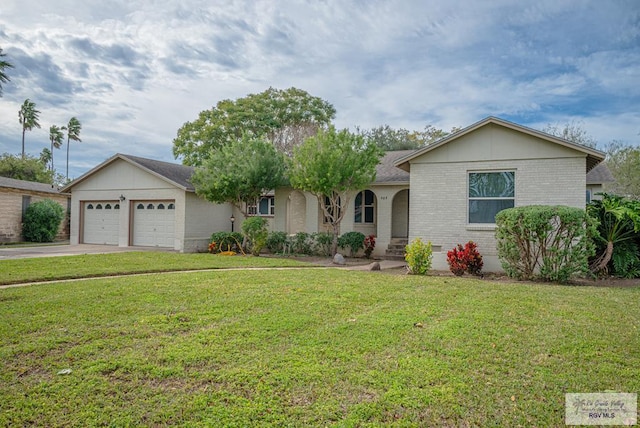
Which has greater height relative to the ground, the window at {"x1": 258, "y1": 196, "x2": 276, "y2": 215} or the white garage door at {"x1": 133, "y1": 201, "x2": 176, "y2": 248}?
the window at {"x1": 258, "y1": 196, "x2": 276, "y2": 215}

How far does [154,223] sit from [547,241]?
1686 cm

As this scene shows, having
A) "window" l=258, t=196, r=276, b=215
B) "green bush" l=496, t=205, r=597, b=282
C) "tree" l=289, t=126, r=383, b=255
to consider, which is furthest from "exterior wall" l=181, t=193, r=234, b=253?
"green bush" l=496, t=205, r=597, b=282

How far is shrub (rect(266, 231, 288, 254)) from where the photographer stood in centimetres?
1777

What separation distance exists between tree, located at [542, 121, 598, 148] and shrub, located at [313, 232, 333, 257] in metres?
26.6

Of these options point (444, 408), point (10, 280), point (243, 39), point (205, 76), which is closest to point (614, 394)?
point (444, 408)

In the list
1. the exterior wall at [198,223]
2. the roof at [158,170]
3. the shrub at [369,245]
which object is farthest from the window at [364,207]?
the roof at [158,170]

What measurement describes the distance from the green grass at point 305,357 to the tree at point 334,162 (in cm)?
753

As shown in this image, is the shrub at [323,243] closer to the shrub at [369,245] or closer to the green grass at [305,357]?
the shrub at [369,245]

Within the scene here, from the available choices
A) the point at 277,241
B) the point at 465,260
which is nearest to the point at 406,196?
the point at 277,241

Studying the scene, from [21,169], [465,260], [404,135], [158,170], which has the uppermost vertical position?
[404,135]

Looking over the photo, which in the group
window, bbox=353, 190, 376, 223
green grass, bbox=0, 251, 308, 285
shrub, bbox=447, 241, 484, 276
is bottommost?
green grass, bbox=0, 251, 308, 285

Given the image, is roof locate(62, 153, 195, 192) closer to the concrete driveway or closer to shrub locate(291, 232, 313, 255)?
the concrete driveway

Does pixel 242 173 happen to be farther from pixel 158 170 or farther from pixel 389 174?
pixel 389 174

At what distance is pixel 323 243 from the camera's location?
16922 millimetres
